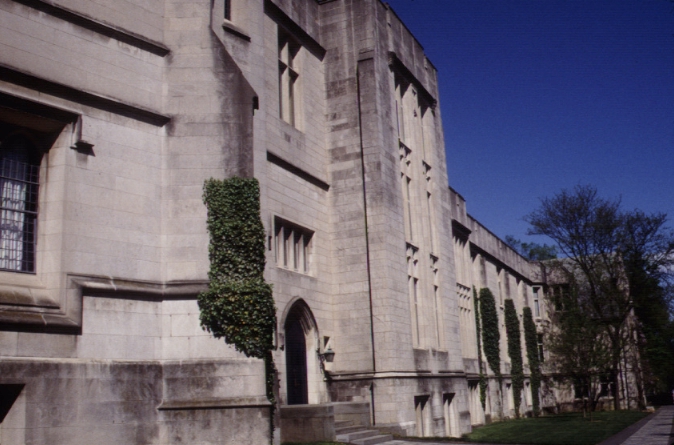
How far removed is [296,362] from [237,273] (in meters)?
6.20

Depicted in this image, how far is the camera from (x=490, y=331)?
3747cm

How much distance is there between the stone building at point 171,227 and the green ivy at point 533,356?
25.3m

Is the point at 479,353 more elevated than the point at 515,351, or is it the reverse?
the point at 515,351

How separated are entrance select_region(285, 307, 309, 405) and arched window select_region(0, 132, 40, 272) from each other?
832cm

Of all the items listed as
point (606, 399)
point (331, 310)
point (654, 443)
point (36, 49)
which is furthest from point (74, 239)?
point (606, 399)

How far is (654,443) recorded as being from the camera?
2000 cm

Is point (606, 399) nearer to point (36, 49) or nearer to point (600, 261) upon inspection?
point (600, 261)

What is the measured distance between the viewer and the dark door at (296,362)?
19203 mm

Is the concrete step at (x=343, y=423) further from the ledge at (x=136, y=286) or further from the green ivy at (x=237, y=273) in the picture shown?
the ledge at (x=136, y=286)

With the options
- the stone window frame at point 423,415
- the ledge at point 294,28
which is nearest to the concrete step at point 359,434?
the stone window frame at point 423,415

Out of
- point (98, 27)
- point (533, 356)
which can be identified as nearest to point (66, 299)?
point (98, 27)

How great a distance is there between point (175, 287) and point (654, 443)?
14788mm

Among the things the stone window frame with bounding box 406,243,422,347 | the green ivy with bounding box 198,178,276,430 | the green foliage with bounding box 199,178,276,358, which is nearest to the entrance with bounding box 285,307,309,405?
the green ivy with bounding box 198,178,276,430

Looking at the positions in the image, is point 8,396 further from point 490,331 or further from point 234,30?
point 490,331
